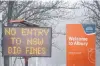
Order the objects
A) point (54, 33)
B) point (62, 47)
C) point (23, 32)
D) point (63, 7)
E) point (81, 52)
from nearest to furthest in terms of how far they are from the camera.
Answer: point (23, 32)
point (81, 52)
point (63, 7)
point (54, 33)
point (62, 47)

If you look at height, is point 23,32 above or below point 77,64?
above

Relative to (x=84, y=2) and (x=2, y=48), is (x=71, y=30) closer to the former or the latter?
(x=2, y=48)

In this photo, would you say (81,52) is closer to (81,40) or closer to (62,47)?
(81,40)

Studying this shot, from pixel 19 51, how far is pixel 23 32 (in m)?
0.59

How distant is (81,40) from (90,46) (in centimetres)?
35

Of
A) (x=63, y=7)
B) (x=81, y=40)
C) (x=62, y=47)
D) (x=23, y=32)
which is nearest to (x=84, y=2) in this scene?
A: (x=63, y=7)

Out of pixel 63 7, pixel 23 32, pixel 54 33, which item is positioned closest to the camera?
pixel 23 32

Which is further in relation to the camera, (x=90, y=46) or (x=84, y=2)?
(x=84, y=2)

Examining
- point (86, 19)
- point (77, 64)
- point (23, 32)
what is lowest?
point (77, 64)

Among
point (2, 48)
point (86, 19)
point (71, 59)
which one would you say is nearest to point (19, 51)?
point (2, 48)

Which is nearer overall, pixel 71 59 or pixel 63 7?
pixel 71 59

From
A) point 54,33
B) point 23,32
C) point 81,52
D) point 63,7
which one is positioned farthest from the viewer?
point 54,33

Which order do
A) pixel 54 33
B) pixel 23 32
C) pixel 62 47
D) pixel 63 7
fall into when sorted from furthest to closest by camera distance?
pixel 62 47 → pixel 54 33 → pixel 63 7 → pixel 23 32

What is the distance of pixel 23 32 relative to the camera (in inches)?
473
